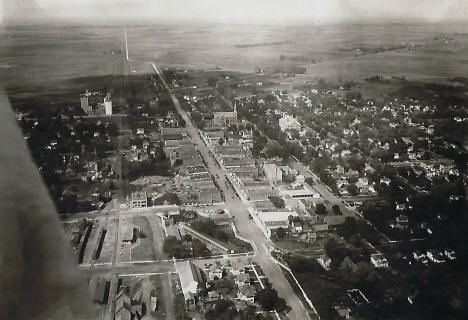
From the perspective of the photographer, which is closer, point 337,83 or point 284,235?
point 284,235

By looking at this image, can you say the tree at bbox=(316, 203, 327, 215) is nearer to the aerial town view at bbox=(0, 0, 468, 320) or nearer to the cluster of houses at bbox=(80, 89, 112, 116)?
the aerial town view at bbox=(0, 0, 468, 320)

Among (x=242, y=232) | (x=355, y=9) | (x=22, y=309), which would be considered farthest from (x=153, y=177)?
(x=355, y=9)

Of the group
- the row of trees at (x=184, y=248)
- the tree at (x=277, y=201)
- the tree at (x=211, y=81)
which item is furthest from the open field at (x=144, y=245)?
the tree at (x=211, y=81)

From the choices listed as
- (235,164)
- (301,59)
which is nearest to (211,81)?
(301,59)

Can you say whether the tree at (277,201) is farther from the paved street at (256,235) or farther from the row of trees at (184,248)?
the row of trees at (184,248)

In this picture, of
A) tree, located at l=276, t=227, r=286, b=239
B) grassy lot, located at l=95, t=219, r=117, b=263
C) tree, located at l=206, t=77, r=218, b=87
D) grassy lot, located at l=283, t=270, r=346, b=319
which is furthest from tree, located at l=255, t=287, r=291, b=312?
tree, located at l=206, t=77, r=218, b=87

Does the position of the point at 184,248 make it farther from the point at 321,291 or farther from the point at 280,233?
the point at 321,291

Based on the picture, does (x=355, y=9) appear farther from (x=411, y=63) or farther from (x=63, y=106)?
(x=63, y=106)
